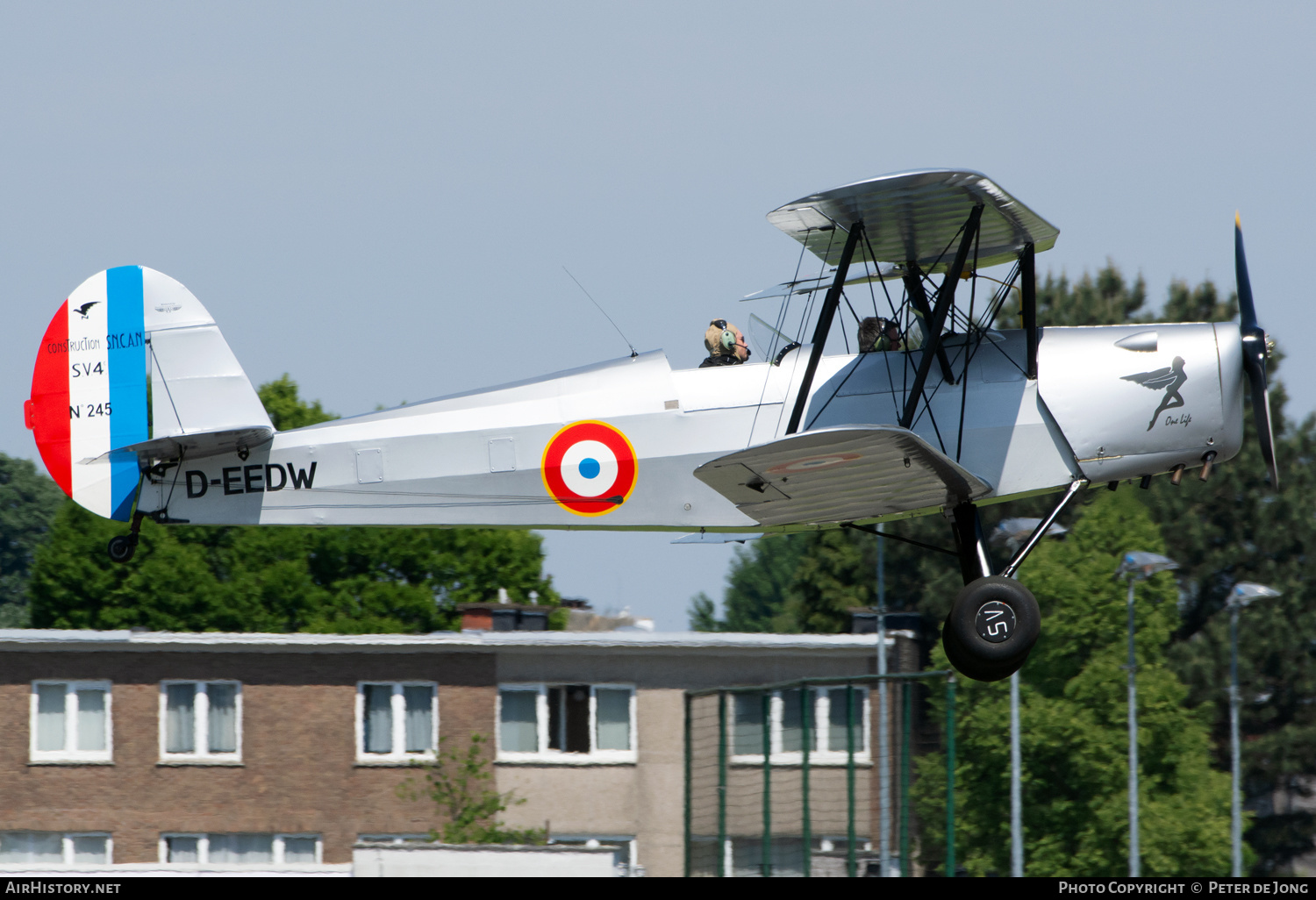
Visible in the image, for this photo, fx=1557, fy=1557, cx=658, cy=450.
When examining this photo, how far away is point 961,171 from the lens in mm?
9109

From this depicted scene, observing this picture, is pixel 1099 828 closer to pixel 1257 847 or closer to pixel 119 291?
pixel 1257 847

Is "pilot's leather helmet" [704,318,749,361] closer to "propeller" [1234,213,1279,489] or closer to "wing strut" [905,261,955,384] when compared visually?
"wing strut" [905,261,955,384]

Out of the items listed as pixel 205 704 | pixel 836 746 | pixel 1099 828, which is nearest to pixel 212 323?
pixel 836 746

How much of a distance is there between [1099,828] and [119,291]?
83.5 ft

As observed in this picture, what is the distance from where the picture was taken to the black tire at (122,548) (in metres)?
11.0

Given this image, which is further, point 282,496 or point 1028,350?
point 282,496

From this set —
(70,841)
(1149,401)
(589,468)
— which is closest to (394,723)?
(70,841)

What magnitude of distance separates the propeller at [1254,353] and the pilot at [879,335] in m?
2.10

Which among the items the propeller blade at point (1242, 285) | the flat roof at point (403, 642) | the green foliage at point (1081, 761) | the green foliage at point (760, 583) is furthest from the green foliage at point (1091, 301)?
the green foliage at point (760, 583)

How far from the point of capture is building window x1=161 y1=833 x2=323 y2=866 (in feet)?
75.9

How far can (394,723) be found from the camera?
2395 centimetres

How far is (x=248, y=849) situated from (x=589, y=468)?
596 inches

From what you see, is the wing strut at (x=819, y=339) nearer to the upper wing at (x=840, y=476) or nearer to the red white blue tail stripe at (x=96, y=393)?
the upper wing at (x=840, y=476)

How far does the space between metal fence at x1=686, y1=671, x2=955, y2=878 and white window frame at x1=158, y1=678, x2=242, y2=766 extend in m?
9.90
